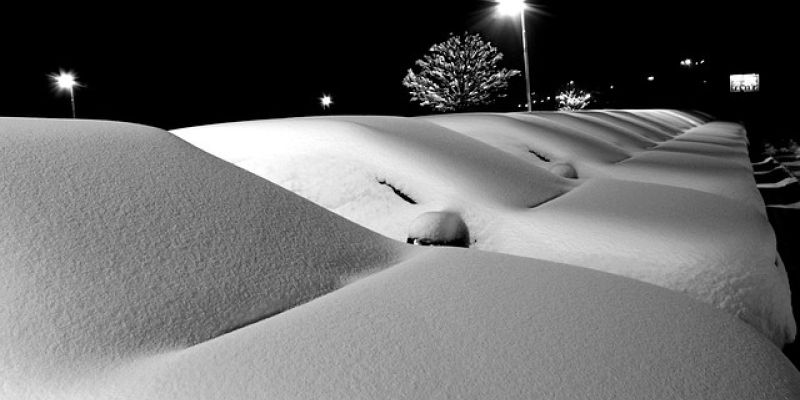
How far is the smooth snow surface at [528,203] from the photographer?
8.69ft

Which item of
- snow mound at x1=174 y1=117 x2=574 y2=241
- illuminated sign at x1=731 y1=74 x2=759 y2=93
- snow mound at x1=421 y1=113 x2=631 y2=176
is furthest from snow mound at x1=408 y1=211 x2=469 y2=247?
illuminated sign at x1=731 y1=74 x2=759 y2=93

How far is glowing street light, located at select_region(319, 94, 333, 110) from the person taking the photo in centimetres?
9594

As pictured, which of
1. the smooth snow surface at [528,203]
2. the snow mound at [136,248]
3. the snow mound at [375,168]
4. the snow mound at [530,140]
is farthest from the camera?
the snow mound at [530,140]

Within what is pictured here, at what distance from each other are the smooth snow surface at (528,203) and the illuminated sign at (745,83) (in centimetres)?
7092

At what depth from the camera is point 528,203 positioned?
3.62m

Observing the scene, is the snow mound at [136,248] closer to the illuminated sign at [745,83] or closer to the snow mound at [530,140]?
the snow mound at [530,140]

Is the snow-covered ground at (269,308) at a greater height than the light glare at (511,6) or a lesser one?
lesser

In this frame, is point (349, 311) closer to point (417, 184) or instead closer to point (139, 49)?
point (417, 184)

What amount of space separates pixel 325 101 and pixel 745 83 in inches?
2143

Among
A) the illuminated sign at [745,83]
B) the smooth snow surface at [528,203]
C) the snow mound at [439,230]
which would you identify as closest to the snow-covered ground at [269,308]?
the snow mound at [439,230]

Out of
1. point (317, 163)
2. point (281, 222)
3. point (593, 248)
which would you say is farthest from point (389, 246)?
point (317, 163)

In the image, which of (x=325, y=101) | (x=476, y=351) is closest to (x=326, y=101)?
(x=325, y=101)

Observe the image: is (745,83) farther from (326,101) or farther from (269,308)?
(269,308)

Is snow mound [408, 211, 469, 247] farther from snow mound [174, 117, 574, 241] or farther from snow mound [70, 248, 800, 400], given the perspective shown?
snow mound [70, 248, 800, 400]
